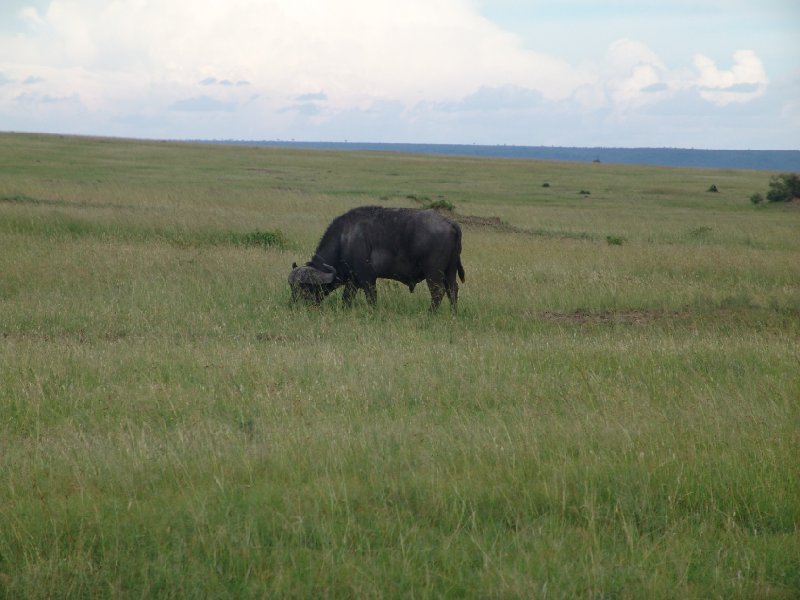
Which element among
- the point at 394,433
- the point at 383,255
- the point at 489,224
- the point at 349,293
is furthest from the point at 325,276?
the point at 489,224

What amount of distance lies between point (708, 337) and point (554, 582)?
854 centimetres

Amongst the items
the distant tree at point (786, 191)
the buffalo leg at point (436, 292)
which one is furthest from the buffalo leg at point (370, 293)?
the distant tree at point (786, 191)

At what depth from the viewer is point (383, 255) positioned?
49.5ft

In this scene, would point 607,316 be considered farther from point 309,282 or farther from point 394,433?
point 394,433

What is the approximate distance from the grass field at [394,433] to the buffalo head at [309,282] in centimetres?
35

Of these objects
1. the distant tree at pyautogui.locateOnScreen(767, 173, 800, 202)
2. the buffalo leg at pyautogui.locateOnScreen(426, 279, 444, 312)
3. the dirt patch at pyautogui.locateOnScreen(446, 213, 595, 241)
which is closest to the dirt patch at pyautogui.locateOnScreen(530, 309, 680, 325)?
the buffalo leg at pyautogui.locateOnScreen(426, 279, 444, 312)

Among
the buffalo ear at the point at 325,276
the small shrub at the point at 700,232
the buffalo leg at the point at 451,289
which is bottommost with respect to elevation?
the buffalo leg at the point at 451,289

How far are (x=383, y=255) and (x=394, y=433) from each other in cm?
775

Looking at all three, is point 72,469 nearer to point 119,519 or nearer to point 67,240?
point 119,519

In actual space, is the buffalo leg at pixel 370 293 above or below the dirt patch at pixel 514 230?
below

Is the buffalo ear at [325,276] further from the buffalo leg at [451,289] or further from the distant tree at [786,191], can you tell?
the distant tree at [786,191]

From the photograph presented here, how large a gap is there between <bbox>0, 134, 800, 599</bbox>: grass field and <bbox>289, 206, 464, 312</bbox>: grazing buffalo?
0.54m

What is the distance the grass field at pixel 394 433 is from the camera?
521 centimetres

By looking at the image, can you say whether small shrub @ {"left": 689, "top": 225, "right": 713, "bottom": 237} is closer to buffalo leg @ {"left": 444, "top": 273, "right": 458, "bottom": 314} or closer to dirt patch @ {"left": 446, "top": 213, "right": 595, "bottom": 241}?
dirt patch @ {"left": 446, "top": 213, "right": 595, "bottom": 241}
